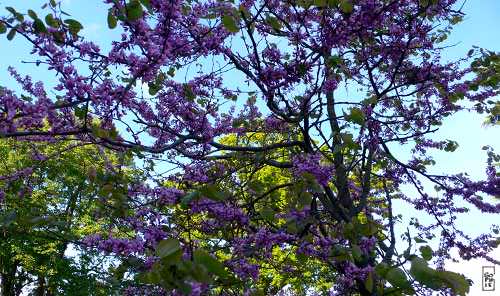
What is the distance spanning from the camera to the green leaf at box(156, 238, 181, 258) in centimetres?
188

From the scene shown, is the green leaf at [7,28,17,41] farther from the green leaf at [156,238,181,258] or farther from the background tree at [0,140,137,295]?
the background tree at [0,140,137,295]

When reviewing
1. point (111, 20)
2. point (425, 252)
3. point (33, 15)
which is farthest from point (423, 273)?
point (33, 15)

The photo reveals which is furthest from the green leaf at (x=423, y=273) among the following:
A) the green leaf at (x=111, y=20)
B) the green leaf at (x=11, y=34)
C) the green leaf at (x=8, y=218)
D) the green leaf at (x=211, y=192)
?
the green leaf at (x=11, y=34)

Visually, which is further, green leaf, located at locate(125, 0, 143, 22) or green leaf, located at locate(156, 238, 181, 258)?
green leaf, located at locate(125, 0, 143, 22)

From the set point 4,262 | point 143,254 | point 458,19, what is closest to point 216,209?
point 143,254

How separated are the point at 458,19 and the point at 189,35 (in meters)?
4.83

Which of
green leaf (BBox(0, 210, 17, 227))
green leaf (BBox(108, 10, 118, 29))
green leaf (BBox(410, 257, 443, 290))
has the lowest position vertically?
green leaf (BBox(410, 257, 443, 290))

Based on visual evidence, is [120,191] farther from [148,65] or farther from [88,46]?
[88,46]

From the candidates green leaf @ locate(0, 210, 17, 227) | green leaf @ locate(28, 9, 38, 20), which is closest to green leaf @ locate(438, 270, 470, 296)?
green leaf @ locate(0, 210, 17, 227)

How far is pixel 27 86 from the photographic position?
16.0ft

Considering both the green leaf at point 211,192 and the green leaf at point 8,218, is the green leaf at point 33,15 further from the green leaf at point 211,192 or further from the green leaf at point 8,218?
the green leaf at point 211,192

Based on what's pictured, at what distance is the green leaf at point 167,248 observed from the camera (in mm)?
1883

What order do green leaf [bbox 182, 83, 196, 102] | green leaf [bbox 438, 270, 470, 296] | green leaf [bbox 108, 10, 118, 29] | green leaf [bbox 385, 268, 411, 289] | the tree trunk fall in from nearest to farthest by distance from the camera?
1. green leaf [bbox 438, 270, 470, 296]
2. green leaf [bbox 385, 268, 411, 289]
3. green leaf [bbox 108, 10, 118, 29]
4. green leaf [bbox 182, 83, 196, 102]
5. the tree trunk

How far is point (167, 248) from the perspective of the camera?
1905mm
